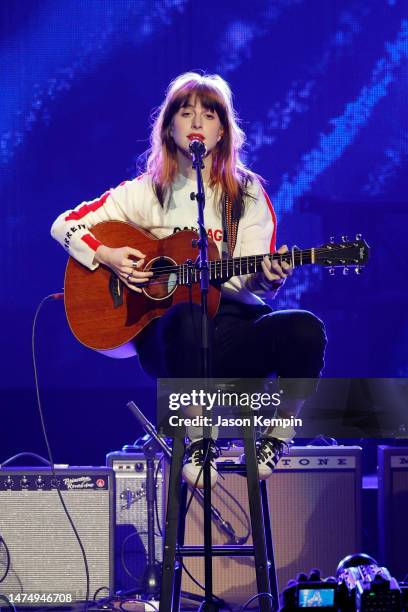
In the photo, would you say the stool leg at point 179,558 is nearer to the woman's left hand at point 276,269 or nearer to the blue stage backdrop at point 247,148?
the woman's left hand at point 276,269

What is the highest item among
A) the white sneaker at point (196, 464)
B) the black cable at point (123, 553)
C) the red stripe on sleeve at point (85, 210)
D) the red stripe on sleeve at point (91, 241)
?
the red stripe on sleeve at point (85, 210)

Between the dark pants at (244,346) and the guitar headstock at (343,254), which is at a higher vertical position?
the guitar headstock at (343,254)

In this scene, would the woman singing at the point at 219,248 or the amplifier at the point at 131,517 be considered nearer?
the woman singing at the point at 219,248

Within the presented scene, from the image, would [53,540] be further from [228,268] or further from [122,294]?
[228,268]

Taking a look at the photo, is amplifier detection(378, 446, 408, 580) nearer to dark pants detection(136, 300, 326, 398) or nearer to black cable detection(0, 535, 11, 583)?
dark pants detection(136, 300, 326, 398)

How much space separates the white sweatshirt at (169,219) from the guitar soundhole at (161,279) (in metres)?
0.19

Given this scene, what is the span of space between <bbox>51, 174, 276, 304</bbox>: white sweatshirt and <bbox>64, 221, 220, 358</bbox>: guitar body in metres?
0.06

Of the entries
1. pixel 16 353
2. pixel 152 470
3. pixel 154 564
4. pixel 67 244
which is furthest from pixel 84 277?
pixel 16 353

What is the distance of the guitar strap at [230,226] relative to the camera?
348 cm

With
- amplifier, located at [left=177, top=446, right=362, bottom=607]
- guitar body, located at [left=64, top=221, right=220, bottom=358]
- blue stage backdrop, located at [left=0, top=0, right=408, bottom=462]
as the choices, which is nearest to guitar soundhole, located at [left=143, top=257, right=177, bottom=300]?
guitar body, located at [left=64, top=221, right=220, bottom=358]

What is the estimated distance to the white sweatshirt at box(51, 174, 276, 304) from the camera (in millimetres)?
3480

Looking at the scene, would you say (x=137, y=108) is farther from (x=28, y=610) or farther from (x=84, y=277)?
(x=28, y=610)

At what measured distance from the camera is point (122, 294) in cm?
341
